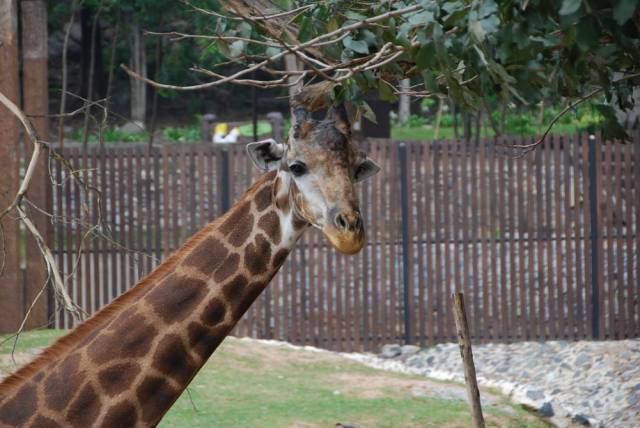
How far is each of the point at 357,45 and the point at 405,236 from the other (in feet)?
26.3

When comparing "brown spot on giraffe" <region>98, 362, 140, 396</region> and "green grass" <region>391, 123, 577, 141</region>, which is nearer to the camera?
"brown spot on giraffe" <region>98, 362, 140, 396</region>

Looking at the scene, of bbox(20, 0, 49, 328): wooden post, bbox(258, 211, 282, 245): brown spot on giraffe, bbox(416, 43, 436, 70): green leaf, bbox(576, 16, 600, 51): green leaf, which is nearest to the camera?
bbox(576, 16, 600, 51): green leaf

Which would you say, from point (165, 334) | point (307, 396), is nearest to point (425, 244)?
point (307, 396)

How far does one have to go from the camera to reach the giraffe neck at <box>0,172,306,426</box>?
475 cm

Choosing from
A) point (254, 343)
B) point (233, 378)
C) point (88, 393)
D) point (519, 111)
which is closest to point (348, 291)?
point (254, 343)

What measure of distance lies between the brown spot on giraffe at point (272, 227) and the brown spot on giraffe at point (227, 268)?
0.58 feet

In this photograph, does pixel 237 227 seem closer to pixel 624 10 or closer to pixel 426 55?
pixel 426 55

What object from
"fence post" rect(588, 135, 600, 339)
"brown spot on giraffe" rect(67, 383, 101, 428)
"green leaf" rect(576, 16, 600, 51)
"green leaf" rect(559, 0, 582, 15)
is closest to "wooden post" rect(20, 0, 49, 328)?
"fence post" rect(588, 135, 600, 339)

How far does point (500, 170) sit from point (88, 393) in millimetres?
8817

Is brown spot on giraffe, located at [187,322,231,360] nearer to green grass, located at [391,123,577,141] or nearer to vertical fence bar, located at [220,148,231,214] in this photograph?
vertical fence bar, located at [220,148,231,214]

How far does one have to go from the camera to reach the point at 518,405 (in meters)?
9.95

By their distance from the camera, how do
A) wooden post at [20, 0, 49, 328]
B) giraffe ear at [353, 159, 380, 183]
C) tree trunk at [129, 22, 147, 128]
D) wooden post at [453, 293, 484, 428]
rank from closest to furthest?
1. giraffe ear at [353, 159, 380, 183]
2. wooden post at [453, 293, 484, 428]
3. wooden post at [20, 0, 49, 328]
4. tree trunk at [129, 22, 147, 128]

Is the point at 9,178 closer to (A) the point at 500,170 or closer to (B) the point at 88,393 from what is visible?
(A) the point at 500,170

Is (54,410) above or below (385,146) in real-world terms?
below
